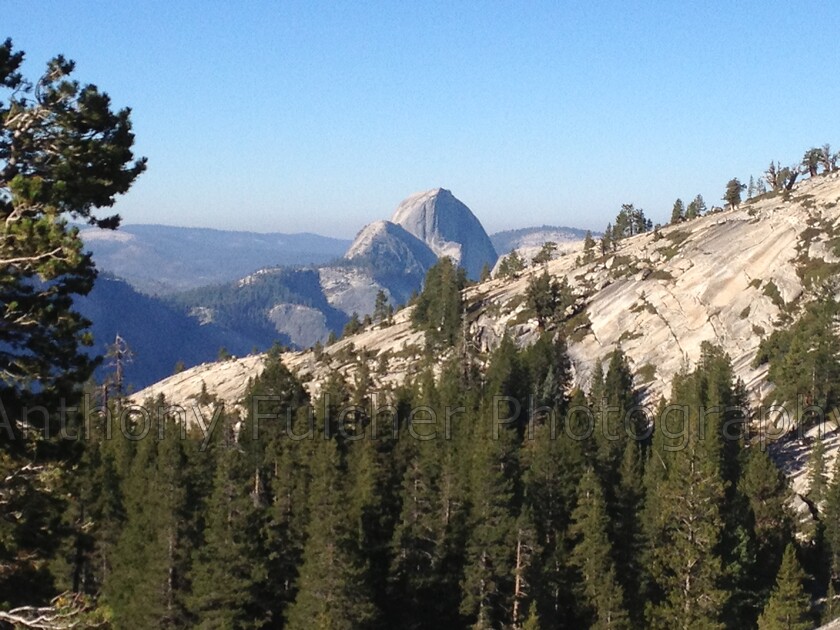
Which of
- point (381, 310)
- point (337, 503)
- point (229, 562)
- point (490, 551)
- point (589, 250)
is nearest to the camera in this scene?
point (229, 562)

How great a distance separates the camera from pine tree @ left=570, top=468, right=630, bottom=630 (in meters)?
35.7

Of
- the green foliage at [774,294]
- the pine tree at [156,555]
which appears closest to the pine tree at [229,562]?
the pine tree at [156,555]

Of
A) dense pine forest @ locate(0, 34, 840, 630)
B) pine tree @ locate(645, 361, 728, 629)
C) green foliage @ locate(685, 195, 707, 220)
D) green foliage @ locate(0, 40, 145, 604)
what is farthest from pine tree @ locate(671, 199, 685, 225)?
green foliage @ locate(0, 40, 145, 604)

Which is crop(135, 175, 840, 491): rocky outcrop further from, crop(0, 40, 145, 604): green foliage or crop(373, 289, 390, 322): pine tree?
crop(0, 40, 145, 604): green foliage

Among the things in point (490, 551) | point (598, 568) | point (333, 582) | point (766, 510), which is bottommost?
point (766, 510)

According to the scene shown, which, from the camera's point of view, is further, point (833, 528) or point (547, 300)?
point (547, 300)

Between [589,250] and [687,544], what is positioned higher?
[589,250]

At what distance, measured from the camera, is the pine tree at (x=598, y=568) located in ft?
117

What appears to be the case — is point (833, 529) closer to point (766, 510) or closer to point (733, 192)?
point (766, 510)

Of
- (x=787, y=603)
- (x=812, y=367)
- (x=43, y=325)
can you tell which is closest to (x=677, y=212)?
(x=812, y=367)

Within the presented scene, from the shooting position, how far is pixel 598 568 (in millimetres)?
37531

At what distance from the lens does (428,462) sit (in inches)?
1795

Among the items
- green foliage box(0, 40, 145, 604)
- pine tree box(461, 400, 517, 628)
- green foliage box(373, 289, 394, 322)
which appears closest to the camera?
green foliage box(0, 40, 145, 604)

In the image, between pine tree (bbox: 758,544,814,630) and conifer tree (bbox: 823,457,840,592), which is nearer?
pine tree (bbox: 758,544,814,630)
